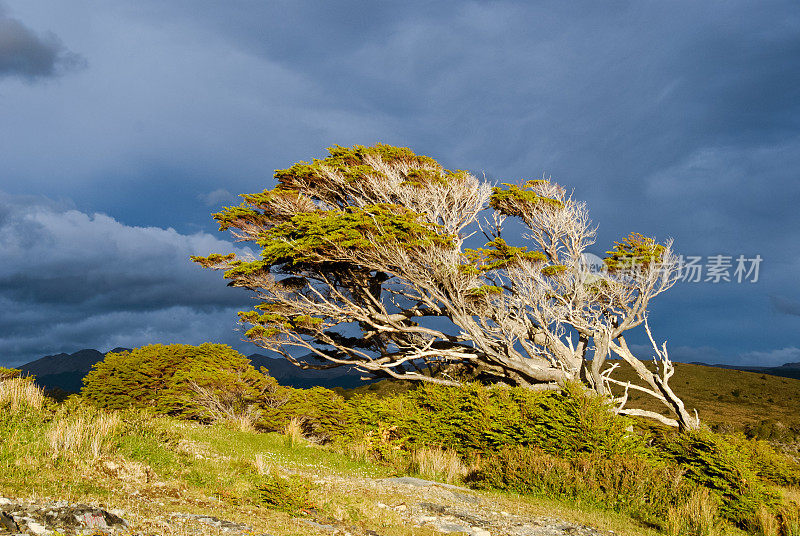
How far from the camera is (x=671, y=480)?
9.55m

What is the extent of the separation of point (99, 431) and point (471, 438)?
7.99m

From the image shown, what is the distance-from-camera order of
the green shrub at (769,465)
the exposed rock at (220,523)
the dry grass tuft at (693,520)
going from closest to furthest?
the exposed rock at (220,523), the dry grass tuft at (693,520), the green shrub at (769,465)

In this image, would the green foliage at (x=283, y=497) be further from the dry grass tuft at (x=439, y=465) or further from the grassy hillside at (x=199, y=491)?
the dry grass tuft at (x=439, y=465)

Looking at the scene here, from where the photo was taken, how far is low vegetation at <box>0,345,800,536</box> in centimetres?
655

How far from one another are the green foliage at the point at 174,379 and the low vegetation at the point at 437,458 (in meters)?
2.23

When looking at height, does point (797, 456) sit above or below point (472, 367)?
below

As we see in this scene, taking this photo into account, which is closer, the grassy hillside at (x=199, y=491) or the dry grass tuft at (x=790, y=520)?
the grassy hillside at (x=199, y=491)

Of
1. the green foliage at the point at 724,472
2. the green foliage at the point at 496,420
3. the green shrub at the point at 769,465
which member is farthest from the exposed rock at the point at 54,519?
the green shrub at the point at 769,465

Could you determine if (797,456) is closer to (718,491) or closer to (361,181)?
(718,491)

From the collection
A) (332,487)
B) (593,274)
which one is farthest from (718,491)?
(593,274)

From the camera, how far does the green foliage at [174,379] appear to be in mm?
18766

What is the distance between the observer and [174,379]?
1978 cm

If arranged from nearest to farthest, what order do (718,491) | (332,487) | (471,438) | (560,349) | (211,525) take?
(211,525) → (332,487) → (718,491) → (471,438) → (560,349)

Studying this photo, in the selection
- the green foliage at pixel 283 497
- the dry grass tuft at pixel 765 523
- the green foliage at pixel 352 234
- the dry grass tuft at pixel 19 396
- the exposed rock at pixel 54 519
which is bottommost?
the dry grass tuft at pixel 765 523
